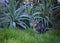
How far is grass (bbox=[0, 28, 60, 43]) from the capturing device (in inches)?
195

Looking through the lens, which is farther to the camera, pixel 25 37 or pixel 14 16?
pixel 14 16

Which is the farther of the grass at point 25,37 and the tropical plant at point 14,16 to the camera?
the tropical plant at point 14,16

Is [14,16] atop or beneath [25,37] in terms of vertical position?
atop

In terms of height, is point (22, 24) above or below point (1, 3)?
below

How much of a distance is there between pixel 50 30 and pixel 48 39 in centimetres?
78

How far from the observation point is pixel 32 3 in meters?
6.95

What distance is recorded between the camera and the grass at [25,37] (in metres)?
4.95

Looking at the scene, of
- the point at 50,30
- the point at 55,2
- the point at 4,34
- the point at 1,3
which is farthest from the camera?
the point at 55,2

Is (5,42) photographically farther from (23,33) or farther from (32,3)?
(32,3)

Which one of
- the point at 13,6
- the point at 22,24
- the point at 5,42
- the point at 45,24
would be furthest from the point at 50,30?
the point at 5,42

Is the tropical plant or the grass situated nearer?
the grass

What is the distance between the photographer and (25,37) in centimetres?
512

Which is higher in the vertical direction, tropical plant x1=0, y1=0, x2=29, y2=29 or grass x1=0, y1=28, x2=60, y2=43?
tropical plant x1=0, y1=0, x2=29, y2=29

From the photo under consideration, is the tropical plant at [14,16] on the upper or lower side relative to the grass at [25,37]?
upper
